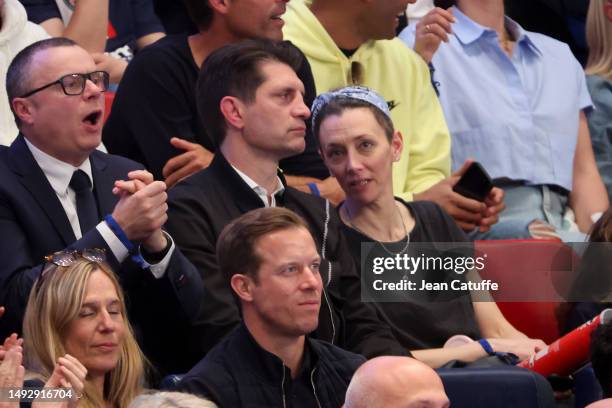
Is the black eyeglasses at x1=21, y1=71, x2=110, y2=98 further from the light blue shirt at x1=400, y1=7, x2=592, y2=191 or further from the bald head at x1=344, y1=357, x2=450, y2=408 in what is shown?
the light blue shirt at x1=400, y1=7, x2=592, y2=191

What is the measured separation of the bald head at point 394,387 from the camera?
9.93 ft

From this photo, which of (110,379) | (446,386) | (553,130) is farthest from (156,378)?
(553,130)

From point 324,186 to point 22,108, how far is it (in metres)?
1.21

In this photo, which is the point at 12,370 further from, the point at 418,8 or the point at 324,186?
the point at 418,8

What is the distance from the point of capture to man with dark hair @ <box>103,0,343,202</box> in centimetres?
473

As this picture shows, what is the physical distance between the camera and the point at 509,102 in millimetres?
5684

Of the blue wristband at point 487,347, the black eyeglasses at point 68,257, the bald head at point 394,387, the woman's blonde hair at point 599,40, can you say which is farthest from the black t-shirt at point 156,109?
the woman's blonde hair at point 599,40

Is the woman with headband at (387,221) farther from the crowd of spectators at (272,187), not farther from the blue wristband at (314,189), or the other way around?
the blue wristband at (314,189)

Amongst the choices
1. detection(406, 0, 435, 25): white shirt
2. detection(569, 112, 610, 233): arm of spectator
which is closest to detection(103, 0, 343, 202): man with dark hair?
detection(569, 112, 610, 233): arm of spectator

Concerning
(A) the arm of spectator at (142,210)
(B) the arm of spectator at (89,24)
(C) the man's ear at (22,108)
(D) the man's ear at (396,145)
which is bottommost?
(D) the man's ear at (396,145)

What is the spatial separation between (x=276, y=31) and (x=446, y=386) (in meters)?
1.81

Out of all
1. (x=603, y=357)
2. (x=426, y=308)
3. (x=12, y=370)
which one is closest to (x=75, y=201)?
(x=12, y=370)

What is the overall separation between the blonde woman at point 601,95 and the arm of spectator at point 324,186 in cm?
166

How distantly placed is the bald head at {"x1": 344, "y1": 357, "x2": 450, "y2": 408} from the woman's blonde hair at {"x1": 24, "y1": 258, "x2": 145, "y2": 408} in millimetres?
778
